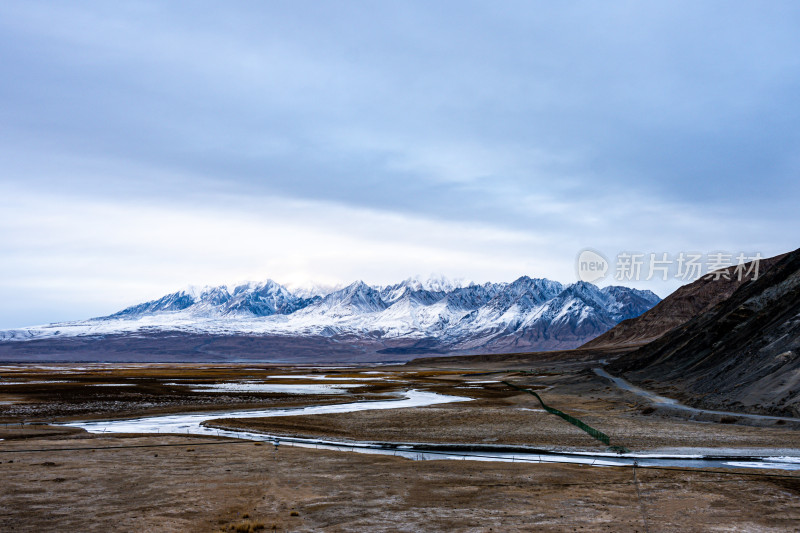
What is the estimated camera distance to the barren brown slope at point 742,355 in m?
46.9

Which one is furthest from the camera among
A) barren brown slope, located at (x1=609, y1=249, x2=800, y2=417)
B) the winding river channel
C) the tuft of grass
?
barren brown slope, located at (x1=609, y1=249, x2=800, y2=417)

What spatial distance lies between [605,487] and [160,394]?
6266 centimetres

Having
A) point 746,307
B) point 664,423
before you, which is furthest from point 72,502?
point 746,307

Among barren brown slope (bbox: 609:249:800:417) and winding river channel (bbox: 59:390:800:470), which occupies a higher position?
barren brown slope (bbox: 609:249:800:417)

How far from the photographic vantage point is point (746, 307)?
7769cm

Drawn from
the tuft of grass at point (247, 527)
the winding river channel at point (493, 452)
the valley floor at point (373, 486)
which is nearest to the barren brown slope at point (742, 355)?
the valley floor at point (373, 486)

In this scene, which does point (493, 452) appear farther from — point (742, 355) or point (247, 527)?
point (742, 355)

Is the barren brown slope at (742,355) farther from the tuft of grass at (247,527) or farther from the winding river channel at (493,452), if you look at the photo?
the tuft of grass at (247,527)

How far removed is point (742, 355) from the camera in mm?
59938

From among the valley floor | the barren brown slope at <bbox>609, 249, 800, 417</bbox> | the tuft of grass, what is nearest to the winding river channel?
the valley floor

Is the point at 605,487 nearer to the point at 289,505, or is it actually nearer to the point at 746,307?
the point at 289,505

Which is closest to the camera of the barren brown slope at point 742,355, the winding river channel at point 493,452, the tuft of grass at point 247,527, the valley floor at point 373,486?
the tuft of grass at point 247,527

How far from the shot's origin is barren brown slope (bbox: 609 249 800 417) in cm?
4694

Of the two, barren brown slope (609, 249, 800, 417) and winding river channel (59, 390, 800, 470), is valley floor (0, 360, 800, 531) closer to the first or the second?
winding river channel (59, 390, 800, 470)
